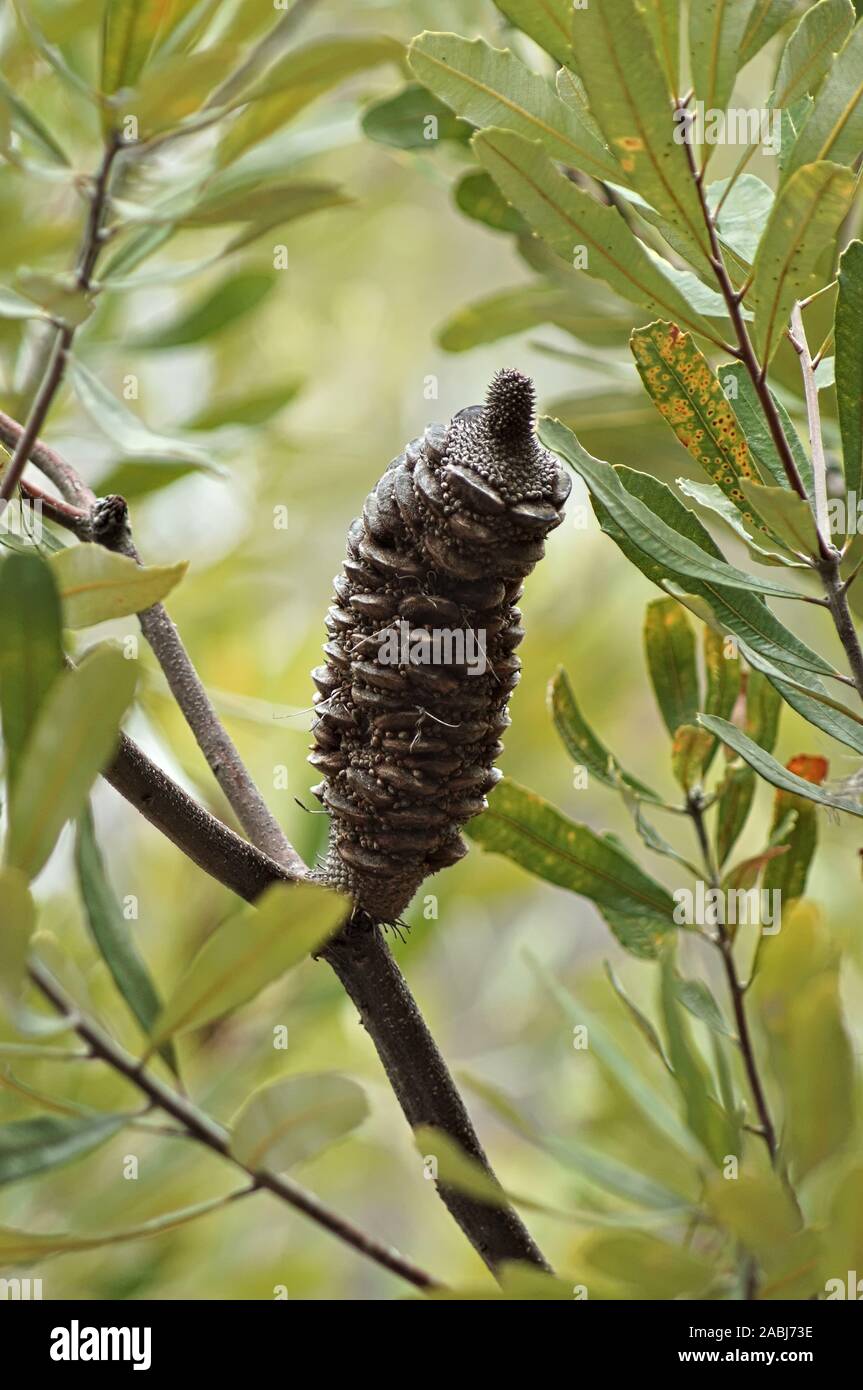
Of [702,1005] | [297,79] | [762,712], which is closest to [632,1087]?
[702,1005]

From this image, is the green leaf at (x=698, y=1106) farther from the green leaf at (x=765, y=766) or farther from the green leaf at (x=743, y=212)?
the green leaf at (x=743, y=212)

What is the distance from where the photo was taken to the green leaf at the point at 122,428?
0.71m

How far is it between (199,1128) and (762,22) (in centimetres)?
41

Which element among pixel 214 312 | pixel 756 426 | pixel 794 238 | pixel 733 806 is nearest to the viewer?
pixel 794 238

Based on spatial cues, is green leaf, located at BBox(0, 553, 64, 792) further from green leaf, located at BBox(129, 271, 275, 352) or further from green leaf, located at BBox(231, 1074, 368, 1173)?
green leaf, located at BBox(129, 271, 275, 352)

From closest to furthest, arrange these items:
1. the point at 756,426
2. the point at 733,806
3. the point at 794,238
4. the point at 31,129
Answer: the point at 794,238 → the point at 756,426 → the point at 733,806 → the point at 31,129

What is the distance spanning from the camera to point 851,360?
0.48 m

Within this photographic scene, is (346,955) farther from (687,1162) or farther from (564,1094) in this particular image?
(564,1094)

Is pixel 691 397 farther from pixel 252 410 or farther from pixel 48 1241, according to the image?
pixel 252 410

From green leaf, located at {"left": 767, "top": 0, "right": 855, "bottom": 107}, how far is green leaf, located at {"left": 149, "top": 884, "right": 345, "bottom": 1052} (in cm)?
34

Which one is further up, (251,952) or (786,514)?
(786,514)

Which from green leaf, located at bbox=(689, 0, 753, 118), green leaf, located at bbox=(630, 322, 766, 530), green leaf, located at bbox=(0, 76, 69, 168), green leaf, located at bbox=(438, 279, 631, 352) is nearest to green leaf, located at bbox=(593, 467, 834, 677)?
green leaf, located at bbox=(630, 322, 766, 530)
